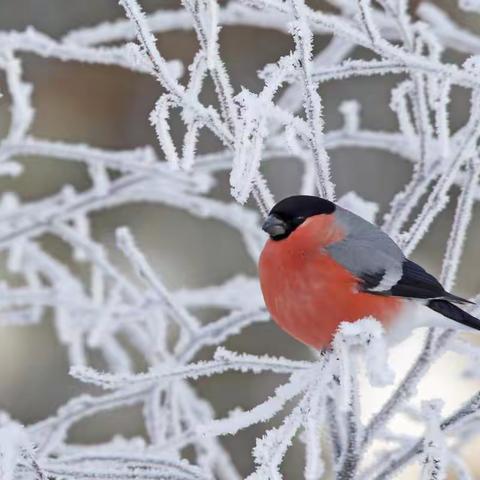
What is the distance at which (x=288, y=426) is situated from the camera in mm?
1475

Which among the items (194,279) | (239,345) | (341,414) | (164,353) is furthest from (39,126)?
(341,414)

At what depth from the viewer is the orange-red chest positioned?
6.32 ft

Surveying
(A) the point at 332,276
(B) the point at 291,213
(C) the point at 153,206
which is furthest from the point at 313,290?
(C) the point at 153,206

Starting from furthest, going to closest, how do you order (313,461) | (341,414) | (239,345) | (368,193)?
(368,193) → (239,345) → (341,414) → (313,461)

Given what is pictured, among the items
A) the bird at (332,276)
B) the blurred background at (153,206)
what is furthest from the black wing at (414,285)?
the blurred background at (153,206)

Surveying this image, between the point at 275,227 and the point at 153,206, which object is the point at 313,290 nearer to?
the point at 275,227

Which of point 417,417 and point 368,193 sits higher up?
point 368,193

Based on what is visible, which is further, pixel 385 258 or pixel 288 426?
pixel 385 258

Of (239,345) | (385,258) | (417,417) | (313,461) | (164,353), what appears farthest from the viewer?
(239,345)

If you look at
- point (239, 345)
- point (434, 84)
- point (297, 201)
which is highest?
point (239, 345)

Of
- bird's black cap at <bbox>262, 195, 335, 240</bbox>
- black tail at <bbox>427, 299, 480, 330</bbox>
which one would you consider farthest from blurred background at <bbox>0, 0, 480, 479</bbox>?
black tail at <bbox>427, 299, 480, 330</bbox>

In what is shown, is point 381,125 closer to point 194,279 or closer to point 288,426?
point 194,279

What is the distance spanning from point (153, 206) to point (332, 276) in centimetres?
451

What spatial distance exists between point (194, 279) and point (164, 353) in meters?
3.67
